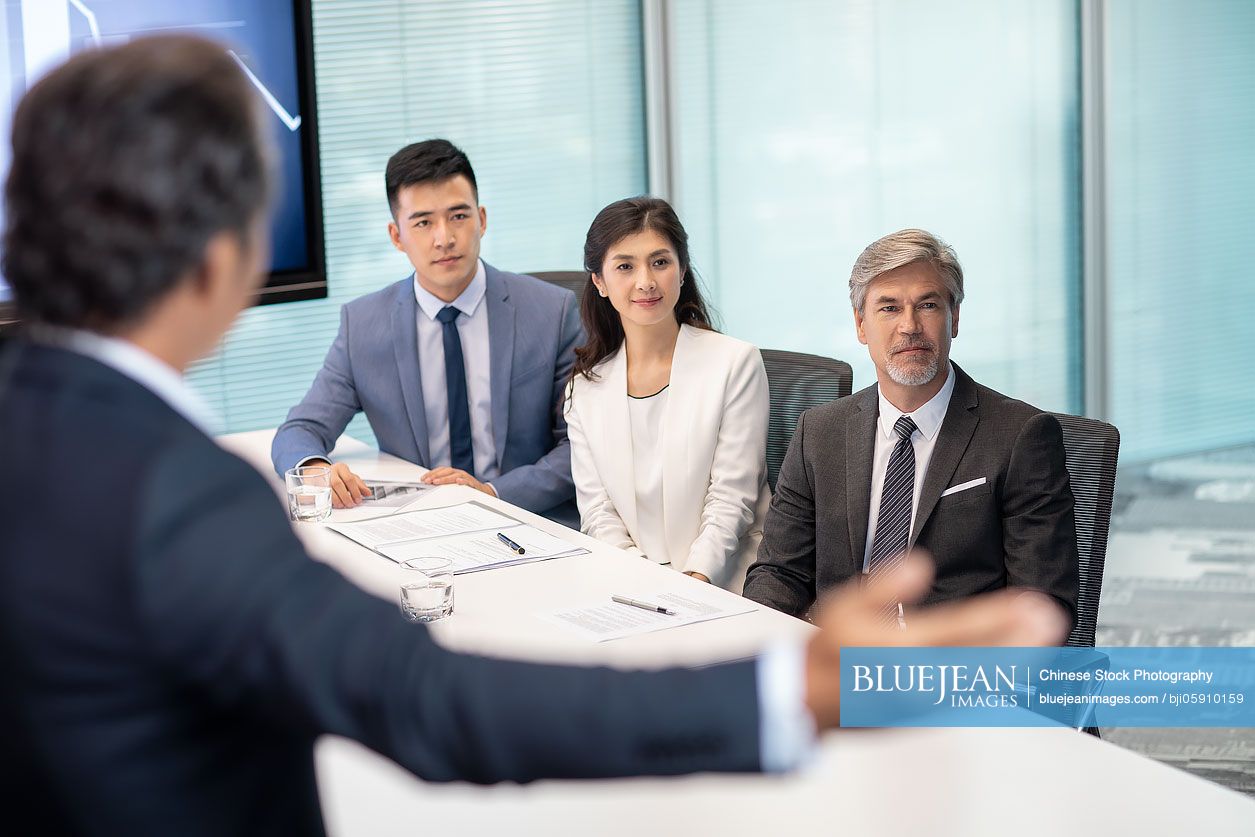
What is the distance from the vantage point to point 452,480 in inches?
124

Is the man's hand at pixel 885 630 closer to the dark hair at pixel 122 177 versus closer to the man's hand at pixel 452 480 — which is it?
the dark hair at pixel 122 177

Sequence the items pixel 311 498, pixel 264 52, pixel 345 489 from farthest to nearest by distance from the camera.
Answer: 1. pixel 264 52
2. pixel 345 489
3. pixel 311 498

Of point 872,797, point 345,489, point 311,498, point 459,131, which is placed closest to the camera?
point 872,797

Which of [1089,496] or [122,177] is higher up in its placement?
[122,177]

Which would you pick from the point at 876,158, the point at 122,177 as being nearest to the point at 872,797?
the point at 122,177

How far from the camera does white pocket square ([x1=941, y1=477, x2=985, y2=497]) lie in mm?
2314

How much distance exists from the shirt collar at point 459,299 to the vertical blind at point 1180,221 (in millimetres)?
3355

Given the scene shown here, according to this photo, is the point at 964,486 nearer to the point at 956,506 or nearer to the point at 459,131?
the point at 956,506

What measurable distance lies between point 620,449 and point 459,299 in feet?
2.37

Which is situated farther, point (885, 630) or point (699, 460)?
point (699, 460)

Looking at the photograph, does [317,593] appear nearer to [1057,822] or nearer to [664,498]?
[1057,822]

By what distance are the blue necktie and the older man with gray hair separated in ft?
3.57

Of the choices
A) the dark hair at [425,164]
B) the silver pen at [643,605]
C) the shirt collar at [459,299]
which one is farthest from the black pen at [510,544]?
the dark hair at [425,164]

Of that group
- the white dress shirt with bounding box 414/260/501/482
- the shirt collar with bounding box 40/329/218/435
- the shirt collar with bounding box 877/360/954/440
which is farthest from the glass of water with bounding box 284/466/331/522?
the shirt collar with bounding box 40/329/218/435
